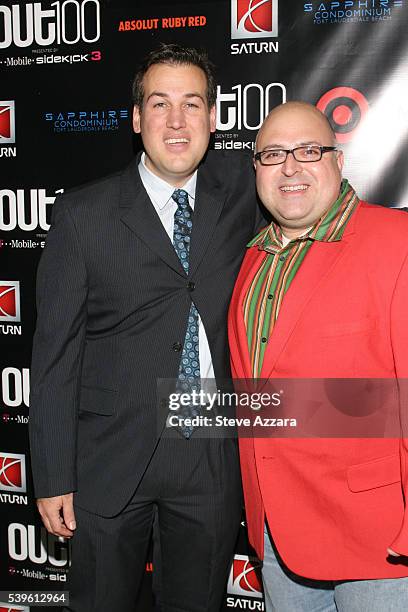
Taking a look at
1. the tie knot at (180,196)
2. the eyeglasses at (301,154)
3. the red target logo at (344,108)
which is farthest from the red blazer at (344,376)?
the red target logo at (344,108)

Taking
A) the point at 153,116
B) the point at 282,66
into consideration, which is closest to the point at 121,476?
the point at 153,116

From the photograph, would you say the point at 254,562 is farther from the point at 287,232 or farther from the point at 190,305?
the point at 287,232

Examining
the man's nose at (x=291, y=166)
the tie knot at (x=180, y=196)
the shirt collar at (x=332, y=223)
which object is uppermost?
the man's nose at (x=291, y=166)

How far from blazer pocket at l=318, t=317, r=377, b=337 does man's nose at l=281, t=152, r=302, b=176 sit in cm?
42

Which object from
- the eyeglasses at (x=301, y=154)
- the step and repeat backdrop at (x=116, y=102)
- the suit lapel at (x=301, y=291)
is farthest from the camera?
the step and repeat backdrop at (x=116, y=102)

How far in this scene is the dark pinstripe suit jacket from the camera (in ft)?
5.96

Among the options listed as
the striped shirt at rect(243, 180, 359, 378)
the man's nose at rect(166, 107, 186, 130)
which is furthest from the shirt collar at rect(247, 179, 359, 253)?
the man's nose at rect(166, 107, 186, 130)

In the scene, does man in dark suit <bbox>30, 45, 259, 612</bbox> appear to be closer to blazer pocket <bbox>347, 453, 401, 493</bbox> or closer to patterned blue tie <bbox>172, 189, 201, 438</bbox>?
patterned blue tie <bbox>172, 189, 201, 438</bbox>

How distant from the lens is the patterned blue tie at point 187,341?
6.03ft

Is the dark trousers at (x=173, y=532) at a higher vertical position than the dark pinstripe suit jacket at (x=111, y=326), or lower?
lower

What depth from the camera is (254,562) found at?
2.70m

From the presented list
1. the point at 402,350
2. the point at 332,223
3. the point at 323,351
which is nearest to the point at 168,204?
the point at 332,223

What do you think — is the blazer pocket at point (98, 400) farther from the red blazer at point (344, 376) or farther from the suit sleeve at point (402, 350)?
the suit sleeve at point (402, 350)

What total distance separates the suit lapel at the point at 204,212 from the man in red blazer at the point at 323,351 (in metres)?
0.19
